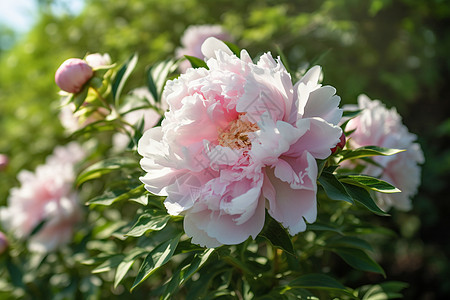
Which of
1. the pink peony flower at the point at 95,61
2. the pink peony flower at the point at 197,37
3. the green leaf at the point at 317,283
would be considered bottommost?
the green leaf at the point at 317,283

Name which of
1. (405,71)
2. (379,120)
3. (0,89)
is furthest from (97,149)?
(0,89)

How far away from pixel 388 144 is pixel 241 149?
1.77 ft

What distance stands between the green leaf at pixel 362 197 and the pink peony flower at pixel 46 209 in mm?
1221

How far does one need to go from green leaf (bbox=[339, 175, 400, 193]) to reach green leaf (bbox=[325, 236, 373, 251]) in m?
0.31

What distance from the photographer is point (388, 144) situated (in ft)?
3.63

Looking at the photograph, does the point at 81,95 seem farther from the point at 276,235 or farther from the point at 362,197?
the point at 362,197

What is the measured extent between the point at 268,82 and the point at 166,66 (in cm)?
51

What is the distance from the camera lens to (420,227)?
242 cm

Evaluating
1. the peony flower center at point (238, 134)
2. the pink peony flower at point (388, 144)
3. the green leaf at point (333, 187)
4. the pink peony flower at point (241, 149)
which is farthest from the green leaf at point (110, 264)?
the pink peony flower at point (388, 144)

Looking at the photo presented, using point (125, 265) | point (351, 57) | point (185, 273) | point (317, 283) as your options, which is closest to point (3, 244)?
point (125, 265)

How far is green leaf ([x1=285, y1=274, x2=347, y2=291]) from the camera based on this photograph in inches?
36.2

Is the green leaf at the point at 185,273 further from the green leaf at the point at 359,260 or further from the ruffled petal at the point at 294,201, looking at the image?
the green leaf at the point at 359,260

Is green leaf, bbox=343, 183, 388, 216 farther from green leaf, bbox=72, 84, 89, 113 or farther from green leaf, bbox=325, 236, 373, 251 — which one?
green leaf, bbox=72, 84, 89, 113

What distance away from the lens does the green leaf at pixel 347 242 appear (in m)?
1.05
